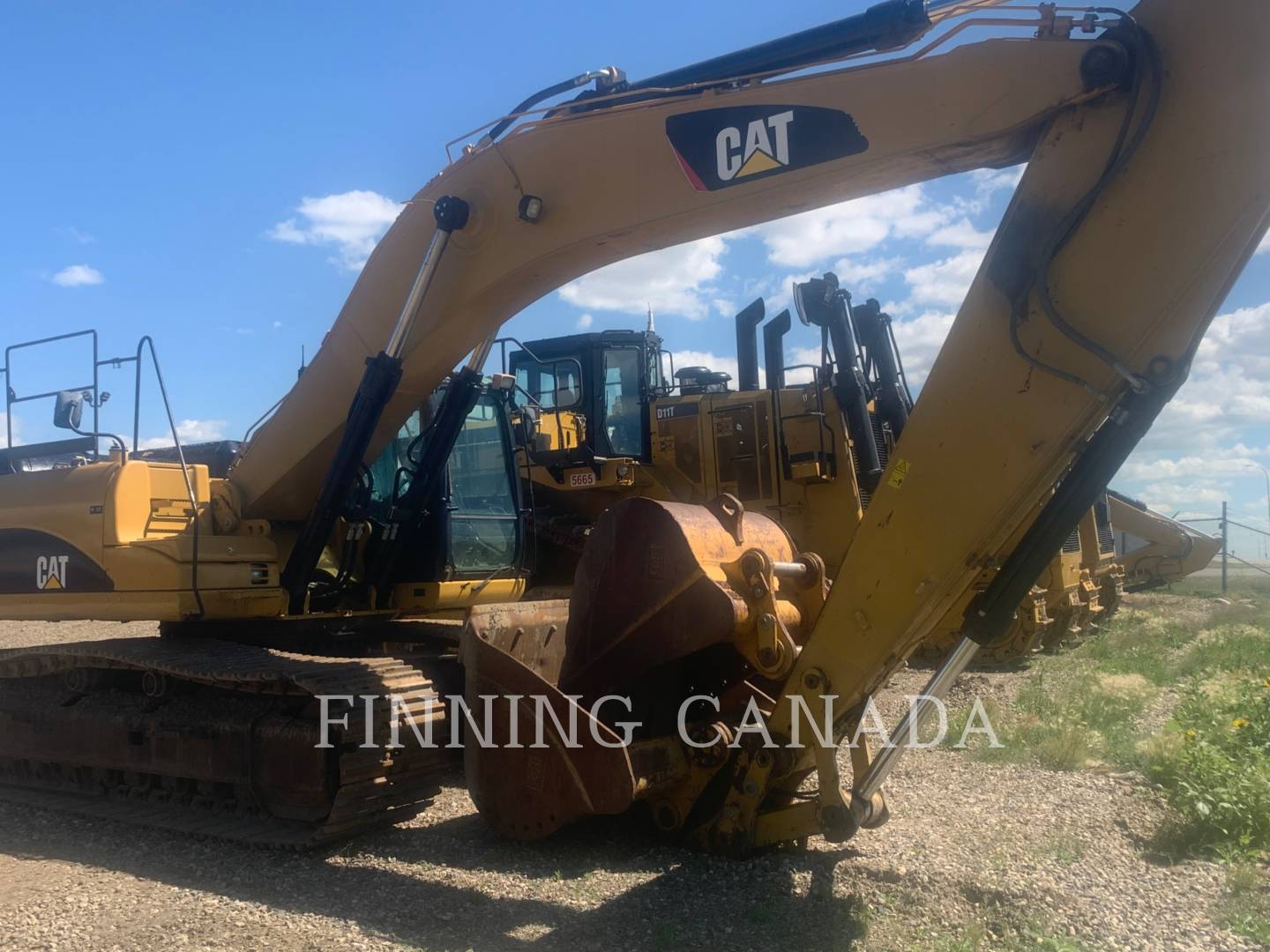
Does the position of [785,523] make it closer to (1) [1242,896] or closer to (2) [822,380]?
(2) [822,380]

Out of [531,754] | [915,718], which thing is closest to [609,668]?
[531,754]

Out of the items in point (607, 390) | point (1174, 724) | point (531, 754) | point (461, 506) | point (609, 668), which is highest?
point (607, 390)

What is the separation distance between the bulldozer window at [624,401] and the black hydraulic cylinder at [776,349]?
1429 mm

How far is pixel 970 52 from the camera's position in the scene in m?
3.99

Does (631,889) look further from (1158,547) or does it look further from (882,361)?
(1158,547)

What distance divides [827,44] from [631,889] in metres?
3.63

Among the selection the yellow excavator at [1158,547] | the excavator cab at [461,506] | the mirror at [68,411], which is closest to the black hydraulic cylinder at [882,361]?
the excavator cab at [461,506]

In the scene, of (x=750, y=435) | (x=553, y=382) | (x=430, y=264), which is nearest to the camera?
(x=430, y=264)

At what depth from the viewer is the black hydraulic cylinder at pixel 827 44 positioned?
416 cm

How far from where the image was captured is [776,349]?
36.9 feet

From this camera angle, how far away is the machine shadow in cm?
404

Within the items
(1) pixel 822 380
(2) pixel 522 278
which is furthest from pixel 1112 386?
(1) pixel 822 380

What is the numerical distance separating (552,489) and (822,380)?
2.97m

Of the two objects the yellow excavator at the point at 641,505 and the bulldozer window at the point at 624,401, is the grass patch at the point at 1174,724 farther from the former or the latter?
the bulldozer window at the point at 624,401
